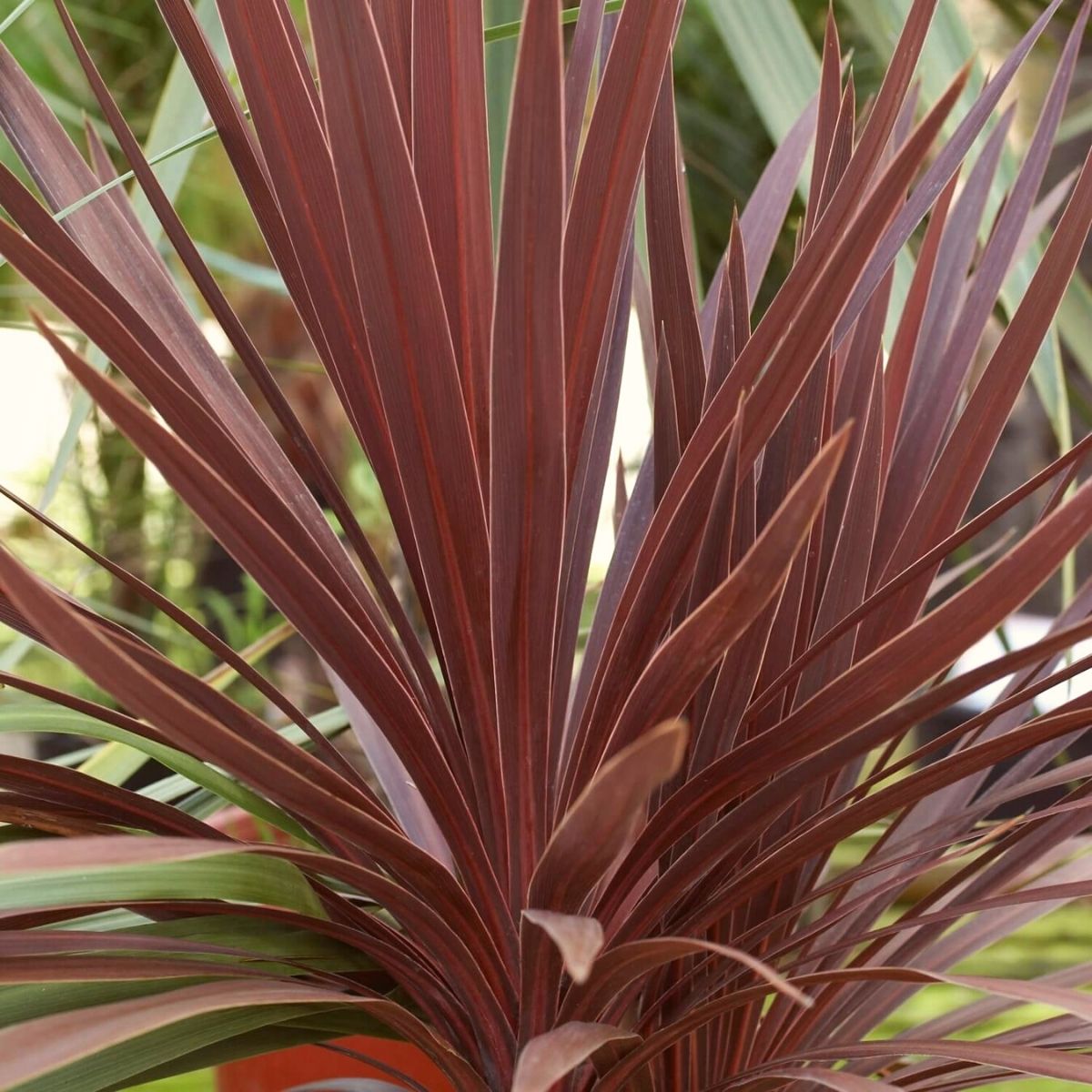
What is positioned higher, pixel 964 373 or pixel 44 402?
pixel 44 402

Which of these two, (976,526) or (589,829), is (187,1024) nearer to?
(589,829)

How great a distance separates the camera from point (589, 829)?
0.27 m

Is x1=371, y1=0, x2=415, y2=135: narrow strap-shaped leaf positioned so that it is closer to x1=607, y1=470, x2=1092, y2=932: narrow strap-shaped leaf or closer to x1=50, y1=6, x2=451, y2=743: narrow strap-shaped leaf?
x1=50, y1=6, x2=451, y2=743: narrow strap-shaped leaf

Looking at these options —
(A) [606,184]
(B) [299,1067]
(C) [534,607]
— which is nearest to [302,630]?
(C) [534,607]

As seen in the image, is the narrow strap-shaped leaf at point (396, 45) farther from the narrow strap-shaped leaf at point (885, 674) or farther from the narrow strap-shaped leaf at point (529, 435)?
the narrow strap-shaped leaf at point (885, 674)

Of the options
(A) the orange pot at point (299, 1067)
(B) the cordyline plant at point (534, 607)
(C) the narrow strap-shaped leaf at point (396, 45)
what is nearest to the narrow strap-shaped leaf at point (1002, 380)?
(B) the cordyline plant at point (534, 607)

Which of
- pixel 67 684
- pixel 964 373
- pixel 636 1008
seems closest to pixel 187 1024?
pixel 636 1008

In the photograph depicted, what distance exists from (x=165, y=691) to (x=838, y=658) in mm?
265

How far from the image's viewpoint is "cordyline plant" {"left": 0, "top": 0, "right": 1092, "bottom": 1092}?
0.99 ft

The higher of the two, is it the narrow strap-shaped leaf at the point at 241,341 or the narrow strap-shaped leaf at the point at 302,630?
the narrow strap-shaped leaf at the point at 241,341

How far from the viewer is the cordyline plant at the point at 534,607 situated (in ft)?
0.99

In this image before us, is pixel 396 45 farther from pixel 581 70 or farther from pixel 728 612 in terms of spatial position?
pixel 728 612

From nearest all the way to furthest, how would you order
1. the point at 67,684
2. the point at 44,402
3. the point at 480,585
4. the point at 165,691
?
the point at 165,691, the point at 480,585, the point at 67,684, the point at 44,402

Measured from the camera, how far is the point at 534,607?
1.17ft
